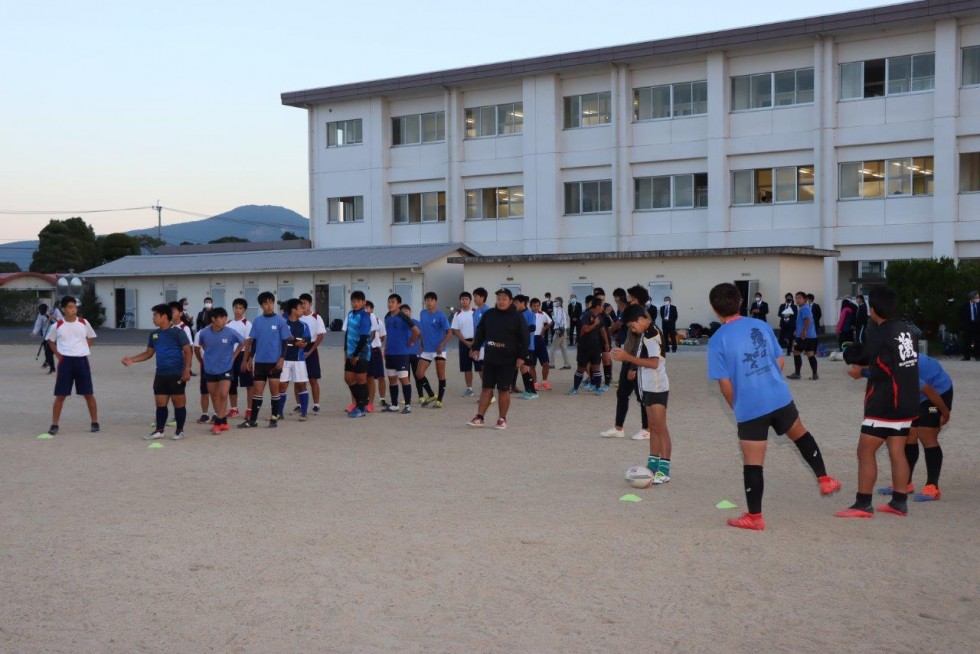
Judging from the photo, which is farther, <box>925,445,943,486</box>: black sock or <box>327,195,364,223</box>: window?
<box>327,195,364,223</box>: window

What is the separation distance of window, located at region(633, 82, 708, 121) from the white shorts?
31615mm

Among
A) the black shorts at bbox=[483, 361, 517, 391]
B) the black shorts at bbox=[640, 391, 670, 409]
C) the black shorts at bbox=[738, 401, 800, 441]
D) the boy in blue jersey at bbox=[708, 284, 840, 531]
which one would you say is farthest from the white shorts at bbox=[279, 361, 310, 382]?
the black shorts at bbox=[738, 401, 800, 441]

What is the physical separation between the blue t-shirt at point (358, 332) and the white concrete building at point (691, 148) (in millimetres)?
24203

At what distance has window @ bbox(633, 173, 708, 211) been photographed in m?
43.3

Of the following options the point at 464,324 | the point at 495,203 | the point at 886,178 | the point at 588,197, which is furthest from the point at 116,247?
the point at 464,324

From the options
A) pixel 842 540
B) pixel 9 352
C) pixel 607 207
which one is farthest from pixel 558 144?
pixel 842 540

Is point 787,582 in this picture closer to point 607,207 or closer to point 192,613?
point 192,613

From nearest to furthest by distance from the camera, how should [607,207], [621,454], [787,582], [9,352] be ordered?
[787,582]
[621,454]
[9,352]
[607,207]

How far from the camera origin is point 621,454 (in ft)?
38.1

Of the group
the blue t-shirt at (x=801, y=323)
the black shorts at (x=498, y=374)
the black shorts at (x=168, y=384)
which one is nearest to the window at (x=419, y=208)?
the blue t-shirt at (x=801, y=323)

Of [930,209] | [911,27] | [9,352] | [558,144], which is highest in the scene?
[911,27]

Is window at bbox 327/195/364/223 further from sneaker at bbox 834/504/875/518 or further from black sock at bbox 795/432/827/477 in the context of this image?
sneaker at bbox 834/504/875/518

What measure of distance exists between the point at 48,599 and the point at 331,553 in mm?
1829

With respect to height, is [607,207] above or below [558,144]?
below
